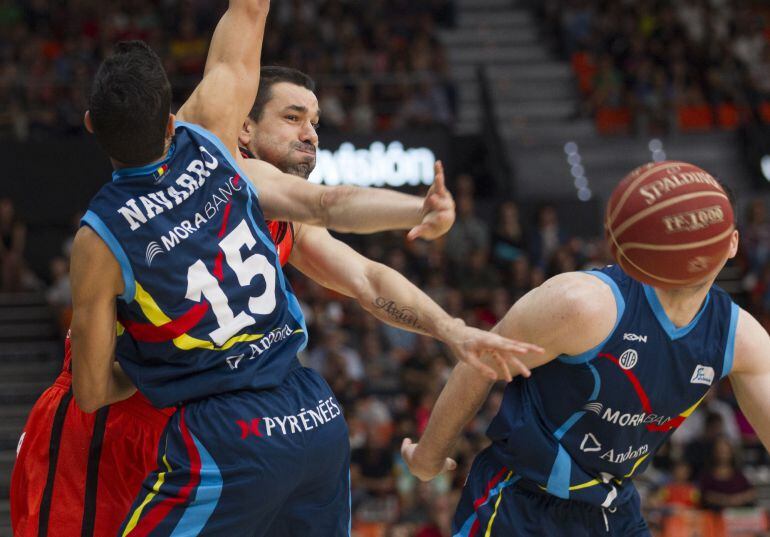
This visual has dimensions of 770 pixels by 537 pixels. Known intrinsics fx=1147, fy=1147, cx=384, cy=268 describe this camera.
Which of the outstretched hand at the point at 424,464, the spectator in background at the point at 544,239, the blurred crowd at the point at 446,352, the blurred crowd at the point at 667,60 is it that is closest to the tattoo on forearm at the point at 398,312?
the outstretched hand at the point at 424,464

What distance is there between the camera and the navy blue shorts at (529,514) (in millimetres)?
4207

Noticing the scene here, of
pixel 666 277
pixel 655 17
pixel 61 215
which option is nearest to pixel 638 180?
pixel 666 277

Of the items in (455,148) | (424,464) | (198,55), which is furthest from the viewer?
(198,55)

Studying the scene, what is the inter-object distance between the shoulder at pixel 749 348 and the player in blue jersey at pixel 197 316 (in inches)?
44.3

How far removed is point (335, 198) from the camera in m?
3.78

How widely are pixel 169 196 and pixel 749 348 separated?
85.1 inches

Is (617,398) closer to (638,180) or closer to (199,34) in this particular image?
(638,180)

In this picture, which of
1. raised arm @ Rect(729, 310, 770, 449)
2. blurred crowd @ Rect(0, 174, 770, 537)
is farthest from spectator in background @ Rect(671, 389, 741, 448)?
raised arm @ Rect(729, 310, 770, 449)

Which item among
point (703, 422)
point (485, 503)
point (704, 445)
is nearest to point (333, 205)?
point (485, 503)

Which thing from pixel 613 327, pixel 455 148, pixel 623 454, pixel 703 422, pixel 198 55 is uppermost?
pixel 613 327

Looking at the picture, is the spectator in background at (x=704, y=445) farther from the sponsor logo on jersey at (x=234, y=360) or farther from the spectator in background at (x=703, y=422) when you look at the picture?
the sponsor logo on jersey at (x=234, y=360)

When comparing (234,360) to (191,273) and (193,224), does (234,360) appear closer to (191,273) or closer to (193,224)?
(191,273)

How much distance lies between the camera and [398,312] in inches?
158

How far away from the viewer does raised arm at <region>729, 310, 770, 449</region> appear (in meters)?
4.22
